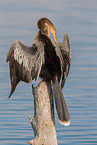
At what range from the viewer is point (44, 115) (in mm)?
9727

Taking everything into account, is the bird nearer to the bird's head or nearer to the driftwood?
the driftwood

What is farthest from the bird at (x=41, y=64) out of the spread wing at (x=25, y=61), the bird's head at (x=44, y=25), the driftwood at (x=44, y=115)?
the bird's head at (x=44, y=25)

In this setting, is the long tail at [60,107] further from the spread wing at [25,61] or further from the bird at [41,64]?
the spread wing at [25,61]

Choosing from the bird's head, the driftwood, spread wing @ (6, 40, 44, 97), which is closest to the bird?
spread wing @ (6, 40, 44, 97)

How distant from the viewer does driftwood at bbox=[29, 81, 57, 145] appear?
9727mm

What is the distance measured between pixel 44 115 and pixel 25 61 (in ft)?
2.62

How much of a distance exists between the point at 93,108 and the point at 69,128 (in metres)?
2.67

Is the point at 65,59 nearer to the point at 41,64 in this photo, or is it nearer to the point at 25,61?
the point at 41,64

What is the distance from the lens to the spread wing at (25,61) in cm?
979

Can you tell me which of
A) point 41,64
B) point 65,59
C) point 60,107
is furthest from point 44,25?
point 60,107

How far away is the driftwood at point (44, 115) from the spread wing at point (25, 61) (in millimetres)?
204

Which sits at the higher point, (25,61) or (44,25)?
(44,25)

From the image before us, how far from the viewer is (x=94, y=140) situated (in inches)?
563

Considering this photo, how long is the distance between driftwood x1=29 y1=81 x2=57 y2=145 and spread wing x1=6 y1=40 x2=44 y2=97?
0.20 meters
